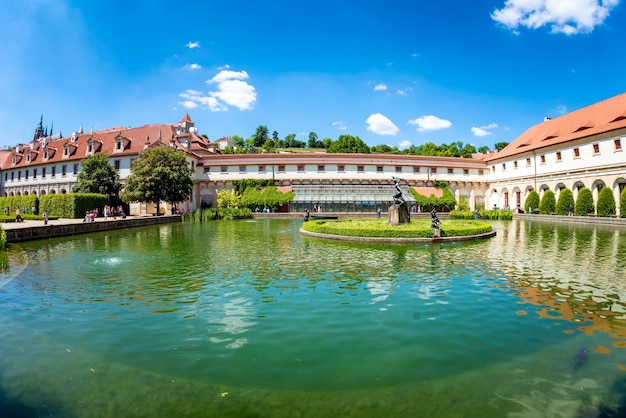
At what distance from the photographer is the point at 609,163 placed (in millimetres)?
39281

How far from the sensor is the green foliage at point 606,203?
119ft

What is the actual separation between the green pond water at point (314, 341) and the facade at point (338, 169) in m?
41.2

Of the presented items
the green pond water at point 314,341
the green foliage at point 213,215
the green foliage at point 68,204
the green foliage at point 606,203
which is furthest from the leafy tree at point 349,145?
the green pond water at point 314,341

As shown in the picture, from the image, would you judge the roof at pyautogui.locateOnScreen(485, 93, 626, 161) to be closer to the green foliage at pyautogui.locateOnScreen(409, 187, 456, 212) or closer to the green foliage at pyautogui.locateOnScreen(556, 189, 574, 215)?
the green foliage at pyautogui.locateOnScreen(556, 189, 574, 215)

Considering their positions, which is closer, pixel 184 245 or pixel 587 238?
pixel 184 245

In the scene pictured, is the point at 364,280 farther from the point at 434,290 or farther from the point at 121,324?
the point at 121,324

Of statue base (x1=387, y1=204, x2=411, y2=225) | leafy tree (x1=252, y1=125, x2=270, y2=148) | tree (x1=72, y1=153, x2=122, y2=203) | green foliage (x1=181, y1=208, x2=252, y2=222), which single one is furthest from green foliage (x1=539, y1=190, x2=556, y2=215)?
leafy tree (x1=252, y1=125, x2=270, y2=148)

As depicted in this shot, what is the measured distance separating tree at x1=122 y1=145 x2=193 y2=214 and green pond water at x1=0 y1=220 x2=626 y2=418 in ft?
92.5

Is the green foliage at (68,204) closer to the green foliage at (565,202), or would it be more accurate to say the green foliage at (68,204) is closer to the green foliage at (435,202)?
the green foliage at (435,202)

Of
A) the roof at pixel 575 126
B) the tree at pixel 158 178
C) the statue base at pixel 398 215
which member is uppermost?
the roof at pixel 575 126

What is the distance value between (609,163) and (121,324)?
155 feet

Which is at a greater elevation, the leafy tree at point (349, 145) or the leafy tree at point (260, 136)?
the leafy tree at point (260, 136)

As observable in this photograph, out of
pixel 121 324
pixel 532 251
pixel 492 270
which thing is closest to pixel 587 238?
pixel 532 251

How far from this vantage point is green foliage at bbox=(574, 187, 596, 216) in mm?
38688
